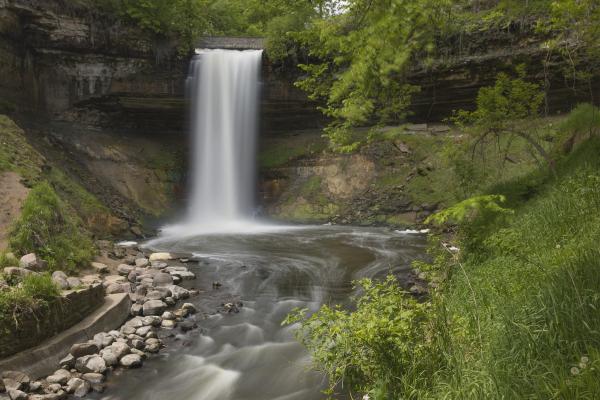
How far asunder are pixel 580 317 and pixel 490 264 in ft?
10.3

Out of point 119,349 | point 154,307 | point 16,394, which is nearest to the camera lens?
point 16,394

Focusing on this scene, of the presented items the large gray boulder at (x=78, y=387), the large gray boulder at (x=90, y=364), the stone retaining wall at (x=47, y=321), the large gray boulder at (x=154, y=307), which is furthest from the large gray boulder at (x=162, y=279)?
the large gray boulder at (x=78, y=387)

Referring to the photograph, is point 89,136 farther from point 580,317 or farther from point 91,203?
→ point 580,317

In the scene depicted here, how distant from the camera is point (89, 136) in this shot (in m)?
19.6

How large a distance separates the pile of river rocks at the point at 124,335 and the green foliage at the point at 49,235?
0.51 meters

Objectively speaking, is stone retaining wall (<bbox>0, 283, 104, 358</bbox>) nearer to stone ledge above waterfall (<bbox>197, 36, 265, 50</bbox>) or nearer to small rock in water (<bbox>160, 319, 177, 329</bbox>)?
small rock in water (<bbox>160, 319, 177, 329</bbox>)

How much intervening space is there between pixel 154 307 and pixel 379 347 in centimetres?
534

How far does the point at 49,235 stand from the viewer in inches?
357

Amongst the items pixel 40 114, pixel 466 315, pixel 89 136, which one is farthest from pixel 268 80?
pixel 466 315

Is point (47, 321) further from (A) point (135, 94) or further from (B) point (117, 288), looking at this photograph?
(A) point (135, 94)

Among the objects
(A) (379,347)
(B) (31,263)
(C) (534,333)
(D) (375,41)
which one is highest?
(D) (375,41)

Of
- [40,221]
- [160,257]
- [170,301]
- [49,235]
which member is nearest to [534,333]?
[170,301]

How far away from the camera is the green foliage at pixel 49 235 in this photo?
854cm

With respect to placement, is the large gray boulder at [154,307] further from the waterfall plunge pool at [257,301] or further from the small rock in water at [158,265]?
the small rock in water at [158,265]
